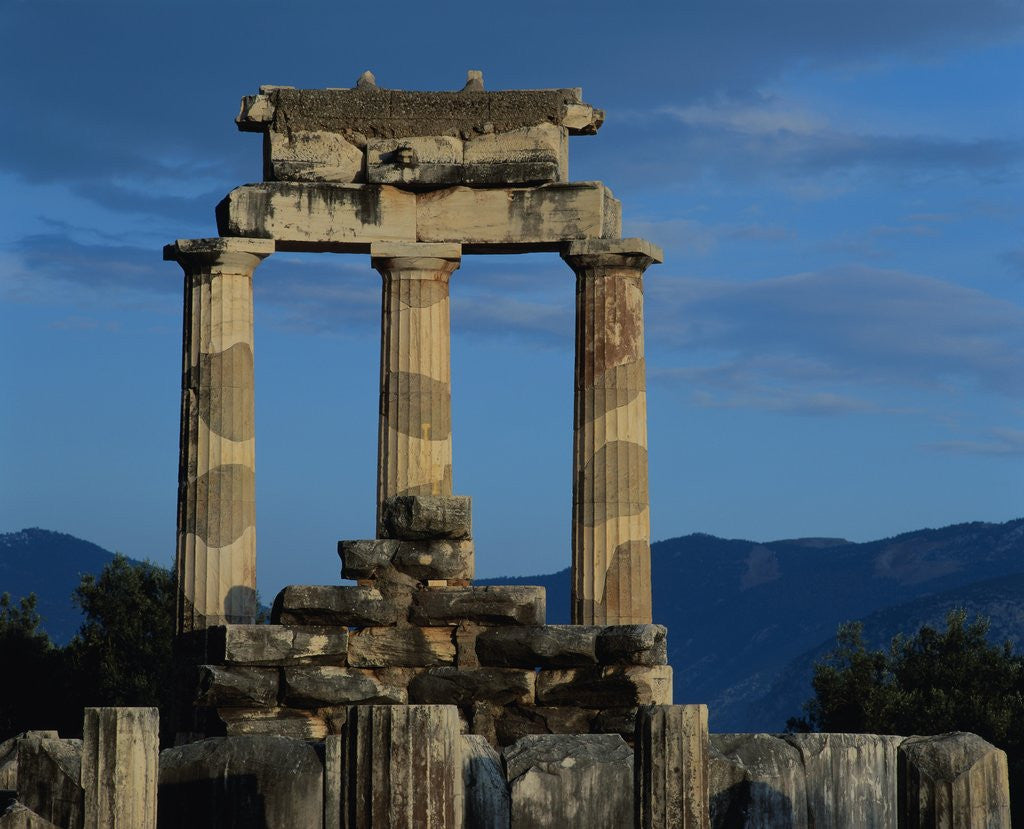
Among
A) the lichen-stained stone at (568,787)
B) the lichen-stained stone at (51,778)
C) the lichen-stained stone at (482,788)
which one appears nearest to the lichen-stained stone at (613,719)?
the lichen-stained stone at (568,787)

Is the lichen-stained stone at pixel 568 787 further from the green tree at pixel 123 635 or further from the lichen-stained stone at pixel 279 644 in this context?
the green tree at pixel 123 635

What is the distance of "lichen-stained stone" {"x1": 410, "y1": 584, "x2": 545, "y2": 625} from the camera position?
72.8ft

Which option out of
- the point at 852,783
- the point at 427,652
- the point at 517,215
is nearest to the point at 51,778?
the point at 852,783

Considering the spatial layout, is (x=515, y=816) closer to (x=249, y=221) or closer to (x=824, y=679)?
(x=249, y=221)

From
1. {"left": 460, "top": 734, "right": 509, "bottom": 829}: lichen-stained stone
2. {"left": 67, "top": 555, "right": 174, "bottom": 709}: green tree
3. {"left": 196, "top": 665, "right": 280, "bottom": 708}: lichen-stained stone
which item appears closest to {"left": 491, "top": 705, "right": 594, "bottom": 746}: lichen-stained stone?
{"left": 196, "top": 665, "right": 280, "bottom": 708}: lichen-stained stone

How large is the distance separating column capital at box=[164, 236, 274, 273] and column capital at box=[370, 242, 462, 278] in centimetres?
174

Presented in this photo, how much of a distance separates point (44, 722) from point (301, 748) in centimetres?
4046

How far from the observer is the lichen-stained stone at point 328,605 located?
22062 millimetres

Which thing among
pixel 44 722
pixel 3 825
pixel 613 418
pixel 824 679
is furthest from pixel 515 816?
pixel 824 679

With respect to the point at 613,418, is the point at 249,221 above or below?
above

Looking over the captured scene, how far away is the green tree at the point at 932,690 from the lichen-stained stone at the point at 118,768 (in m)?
46.6

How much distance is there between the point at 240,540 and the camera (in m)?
34.2

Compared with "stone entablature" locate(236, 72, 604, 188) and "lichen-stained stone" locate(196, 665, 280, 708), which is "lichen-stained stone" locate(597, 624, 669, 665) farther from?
"stone entablature" locate(236, 72, 604, 188)

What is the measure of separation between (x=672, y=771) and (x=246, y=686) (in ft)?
36.3
